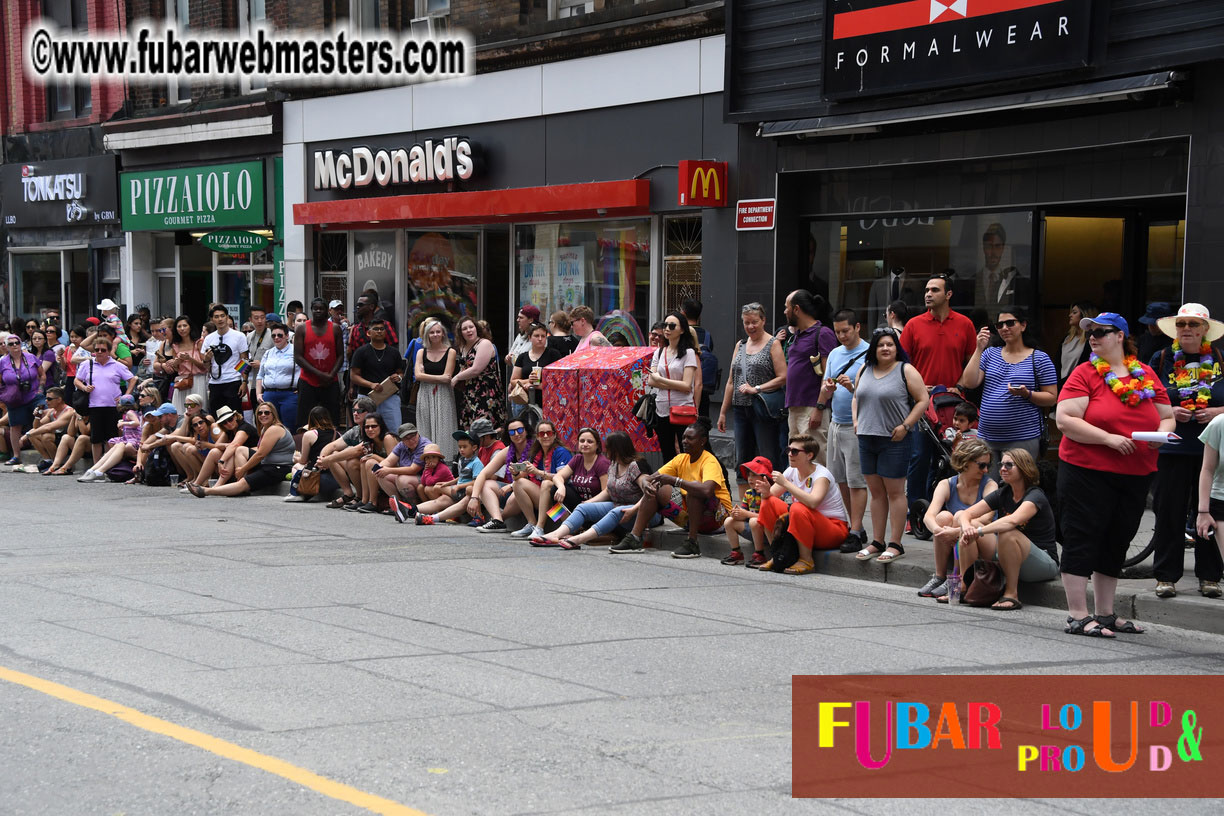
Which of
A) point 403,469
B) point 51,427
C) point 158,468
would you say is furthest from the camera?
point 51,427

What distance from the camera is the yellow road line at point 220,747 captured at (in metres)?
4.84

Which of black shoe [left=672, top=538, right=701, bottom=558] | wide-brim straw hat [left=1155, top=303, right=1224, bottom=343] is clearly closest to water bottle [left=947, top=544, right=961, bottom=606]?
wide-brim straw hat [left=1155, top=303, right=1224, bottom=343]

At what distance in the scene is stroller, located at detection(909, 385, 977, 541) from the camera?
35.6 ft

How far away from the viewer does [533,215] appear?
1856 cm

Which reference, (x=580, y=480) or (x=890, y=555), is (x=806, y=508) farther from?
(x=580, y=480)

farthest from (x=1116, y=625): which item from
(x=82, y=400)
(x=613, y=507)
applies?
(x=82, y=400)

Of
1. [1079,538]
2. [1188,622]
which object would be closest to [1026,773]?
[1079,538]

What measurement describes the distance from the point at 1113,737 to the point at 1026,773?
0.74 metres

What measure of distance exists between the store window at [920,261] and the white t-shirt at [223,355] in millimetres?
7106

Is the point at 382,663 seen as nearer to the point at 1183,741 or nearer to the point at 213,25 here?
the point at 1183,741

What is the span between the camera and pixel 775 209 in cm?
1563

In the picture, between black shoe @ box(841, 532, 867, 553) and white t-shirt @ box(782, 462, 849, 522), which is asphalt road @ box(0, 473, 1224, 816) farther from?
white t-shirt @ box(782, 462, 849, 522)

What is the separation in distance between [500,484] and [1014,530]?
5317 millimetres

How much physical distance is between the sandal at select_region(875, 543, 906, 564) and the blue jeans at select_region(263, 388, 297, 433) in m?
8.45
